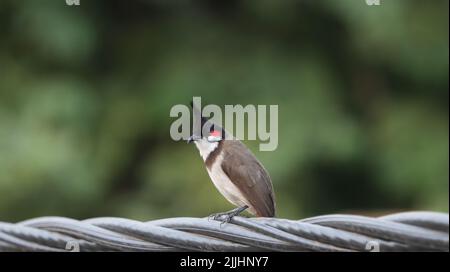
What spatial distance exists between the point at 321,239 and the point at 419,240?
0.13m

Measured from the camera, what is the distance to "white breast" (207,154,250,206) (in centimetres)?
123

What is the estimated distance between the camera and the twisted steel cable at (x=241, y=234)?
39.5 inches

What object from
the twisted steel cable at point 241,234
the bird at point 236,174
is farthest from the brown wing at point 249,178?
the twisted steel cable at point 241,234

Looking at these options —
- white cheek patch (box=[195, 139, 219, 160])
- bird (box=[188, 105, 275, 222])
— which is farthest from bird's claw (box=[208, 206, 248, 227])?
white cheek patch (box=[195, 139, 219, 160])

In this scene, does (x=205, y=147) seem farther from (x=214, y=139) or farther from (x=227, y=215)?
(x=227, y=215)

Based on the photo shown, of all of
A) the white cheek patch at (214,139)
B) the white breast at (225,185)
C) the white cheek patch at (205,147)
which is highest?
the white cheek patch at (214,139)

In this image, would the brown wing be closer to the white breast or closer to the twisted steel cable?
the white breast

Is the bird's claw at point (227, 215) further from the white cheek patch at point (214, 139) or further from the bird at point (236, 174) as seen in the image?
the white cheek patch at point (214, 139)

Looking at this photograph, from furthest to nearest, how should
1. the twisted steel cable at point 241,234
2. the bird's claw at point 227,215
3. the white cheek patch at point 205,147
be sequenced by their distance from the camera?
1. the white cheek patch at point 205,147
2. the bird's claw at point 227,215
3. the twisted steel cable at point 241,234

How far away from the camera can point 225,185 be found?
4.07 ft

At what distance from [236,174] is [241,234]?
17 cm

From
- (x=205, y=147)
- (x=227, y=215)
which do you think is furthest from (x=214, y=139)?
(x=227, y=215)

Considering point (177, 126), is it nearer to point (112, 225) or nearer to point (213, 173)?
point (213, 173)
